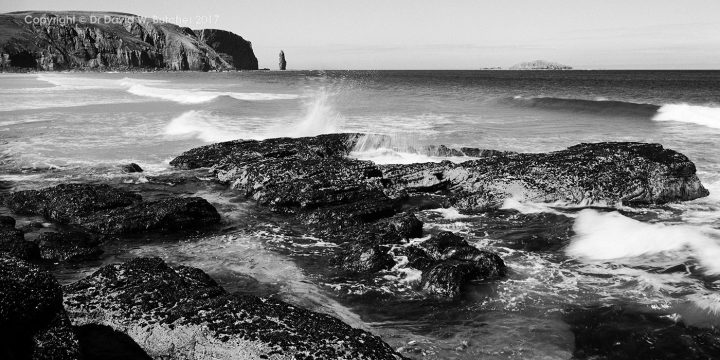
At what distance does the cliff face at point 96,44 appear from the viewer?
5517 inches

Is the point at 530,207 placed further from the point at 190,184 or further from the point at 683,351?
the point at 190,184

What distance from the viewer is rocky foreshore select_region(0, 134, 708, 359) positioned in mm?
4785

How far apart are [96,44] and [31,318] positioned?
575 ft

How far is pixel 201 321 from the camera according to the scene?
5156 mm

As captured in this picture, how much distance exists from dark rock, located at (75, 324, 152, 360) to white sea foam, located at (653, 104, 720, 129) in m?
29.7

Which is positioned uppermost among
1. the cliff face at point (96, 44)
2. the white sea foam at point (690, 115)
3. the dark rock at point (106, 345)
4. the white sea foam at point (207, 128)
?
the cliff face at point (96, 44)

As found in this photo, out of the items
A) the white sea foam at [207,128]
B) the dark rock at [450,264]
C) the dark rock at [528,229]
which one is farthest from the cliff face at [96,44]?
the dark rock at [450,264]

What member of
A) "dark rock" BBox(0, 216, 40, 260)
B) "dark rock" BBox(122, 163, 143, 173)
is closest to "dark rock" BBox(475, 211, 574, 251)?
"dark rock" BBox(0, 216, 40, 260)

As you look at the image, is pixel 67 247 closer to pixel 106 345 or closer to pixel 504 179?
pixel 106 345

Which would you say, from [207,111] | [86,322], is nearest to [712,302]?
[86,322]

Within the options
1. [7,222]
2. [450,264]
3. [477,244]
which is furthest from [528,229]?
[7,222]

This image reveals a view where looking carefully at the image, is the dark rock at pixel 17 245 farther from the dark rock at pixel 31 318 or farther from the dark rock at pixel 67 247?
the dark rock at pixel 31 318

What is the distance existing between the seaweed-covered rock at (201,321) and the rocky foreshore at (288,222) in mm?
13

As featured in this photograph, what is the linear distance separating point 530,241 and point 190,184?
8863mm
